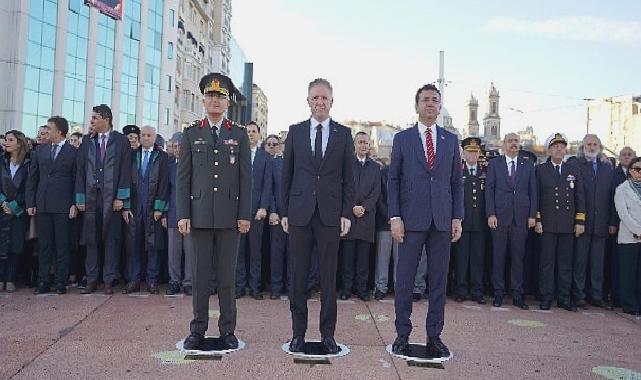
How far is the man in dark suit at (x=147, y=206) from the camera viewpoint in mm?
7180

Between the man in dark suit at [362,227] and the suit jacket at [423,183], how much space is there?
2244 mm

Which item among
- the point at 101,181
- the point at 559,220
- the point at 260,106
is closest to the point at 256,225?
the point at 101,181

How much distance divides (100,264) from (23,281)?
3.91 ft

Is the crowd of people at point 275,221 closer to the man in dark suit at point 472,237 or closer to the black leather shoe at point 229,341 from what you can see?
the man in dark suit at point 472,237

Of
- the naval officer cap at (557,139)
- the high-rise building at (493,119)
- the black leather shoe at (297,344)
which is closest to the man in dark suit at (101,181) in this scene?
the black leather shoe at (297,344)

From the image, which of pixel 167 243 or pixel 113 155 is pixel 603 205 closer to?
pixel 167 243

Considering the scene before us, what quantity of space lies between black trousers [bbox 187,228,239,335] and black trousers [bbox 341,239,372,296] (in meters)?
2.60

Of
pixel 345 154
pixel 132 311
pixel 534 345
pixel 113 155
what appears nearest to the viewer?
pixel 345 154

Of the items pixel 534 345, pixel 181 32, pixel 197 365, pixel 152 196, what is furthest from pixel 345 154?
pixel 181 32

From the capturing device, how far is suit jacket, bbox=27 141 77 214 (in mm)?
6980

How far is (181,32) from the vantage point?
52.2 metres

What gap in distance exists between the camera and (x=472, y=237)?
24.3 ft

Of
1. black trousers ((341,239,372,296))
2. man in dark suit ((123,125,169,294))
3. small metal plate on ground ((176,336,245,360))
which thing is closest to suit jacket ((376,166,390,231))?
black trousers ((341,239,372,296))

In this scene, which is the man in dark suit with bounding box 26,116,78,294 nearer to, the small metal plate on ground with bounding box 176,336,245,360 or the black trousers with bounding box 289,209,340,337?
the small metal plate on ground with bounding box 176,336,245,360
